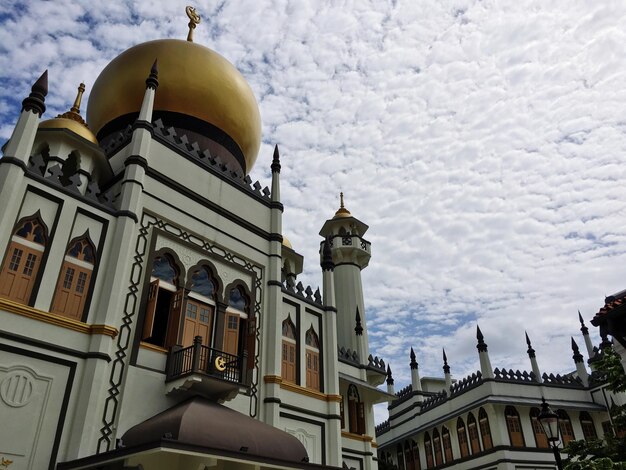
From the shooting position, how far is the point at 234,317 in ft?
47.0

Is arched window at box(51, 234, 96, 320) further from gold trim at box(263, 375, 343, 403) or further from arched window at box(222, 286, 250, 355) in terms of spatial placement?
gold trim at box(263, 375, 343, 403)

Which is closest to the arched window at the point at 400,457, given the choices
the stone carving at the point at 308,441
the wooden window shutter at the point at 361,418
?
the wooden window shutter at the point at 361,418

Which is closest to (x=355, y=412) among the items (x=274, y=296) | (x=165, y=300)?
(x=274, y=296)

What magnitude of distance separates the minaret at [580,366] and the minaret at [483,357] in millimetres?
4881

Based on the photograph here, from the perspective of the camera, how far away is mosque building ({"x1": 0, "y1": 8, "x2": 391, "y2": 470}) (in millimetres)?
9922

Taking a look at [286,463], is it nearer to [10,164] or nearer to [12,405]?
[12,405]

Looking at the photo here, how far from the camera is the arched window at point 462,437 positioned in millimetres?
26078

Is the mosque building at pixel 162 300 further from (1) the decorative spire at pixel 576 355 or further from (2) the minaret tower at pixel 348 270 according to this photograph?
(1) the decorative spire at pixel 576 355

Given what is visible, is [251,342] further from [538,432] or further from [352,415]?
[538,432]

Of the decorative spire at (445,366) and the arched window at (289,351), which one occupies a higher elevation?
the decorative spire at (445,366)

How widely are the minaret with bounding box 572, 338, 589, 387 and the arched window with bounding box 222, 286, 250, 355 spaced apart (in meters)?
19.8

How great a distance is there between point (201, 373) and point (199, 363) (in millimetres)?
368

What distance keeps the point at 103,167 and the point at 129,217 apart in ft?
8.58

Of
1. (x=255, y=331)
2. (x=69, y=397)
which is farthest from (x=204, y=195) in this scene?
(x=69, y=397)
